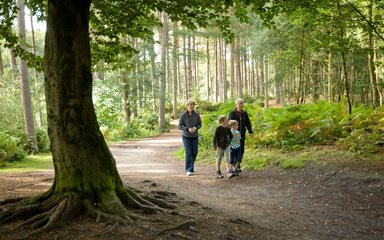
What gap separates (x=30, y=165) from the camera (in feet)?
44.9

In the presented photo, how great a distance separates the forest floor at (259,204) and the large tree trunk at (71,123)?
0.50 meters

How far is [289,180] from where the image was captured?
9805 mm

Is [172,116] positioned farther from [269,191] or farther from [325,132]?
[269,191]

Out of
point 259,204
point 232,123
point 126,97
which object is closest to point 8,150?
point 232,123

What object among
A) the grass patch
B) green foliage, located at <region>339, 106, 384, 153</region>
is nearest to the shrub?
the grass patch

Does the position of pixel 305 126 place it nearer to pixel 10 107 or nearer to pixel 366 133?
pixel 366 133

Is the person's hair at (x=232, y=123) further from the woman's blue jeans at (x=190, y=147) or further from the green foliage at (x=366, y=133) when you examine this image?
the green foliage at (x=366, y=133)

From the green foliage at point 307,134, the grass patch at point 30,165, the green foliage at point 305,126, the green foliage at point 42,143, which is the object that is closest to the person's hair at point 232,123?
the green foliage at point 307,134

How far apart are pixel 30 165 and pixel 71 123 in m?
9.64

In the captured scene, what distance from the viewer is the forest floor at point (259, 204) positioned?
4746mm

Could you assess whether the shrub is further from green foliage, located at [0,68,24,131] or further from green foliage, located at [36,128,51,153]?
green foliage, located at [0,68,24,131]

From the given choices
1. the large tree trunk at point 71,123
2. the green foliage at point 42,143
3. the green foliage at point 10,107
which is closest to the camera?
the large tree trunk at point 71,123

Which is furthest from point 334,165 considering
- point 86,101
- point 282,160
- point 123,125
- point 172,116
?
point 172,116

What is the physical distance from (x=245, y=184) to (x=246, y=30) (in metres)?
24.3
